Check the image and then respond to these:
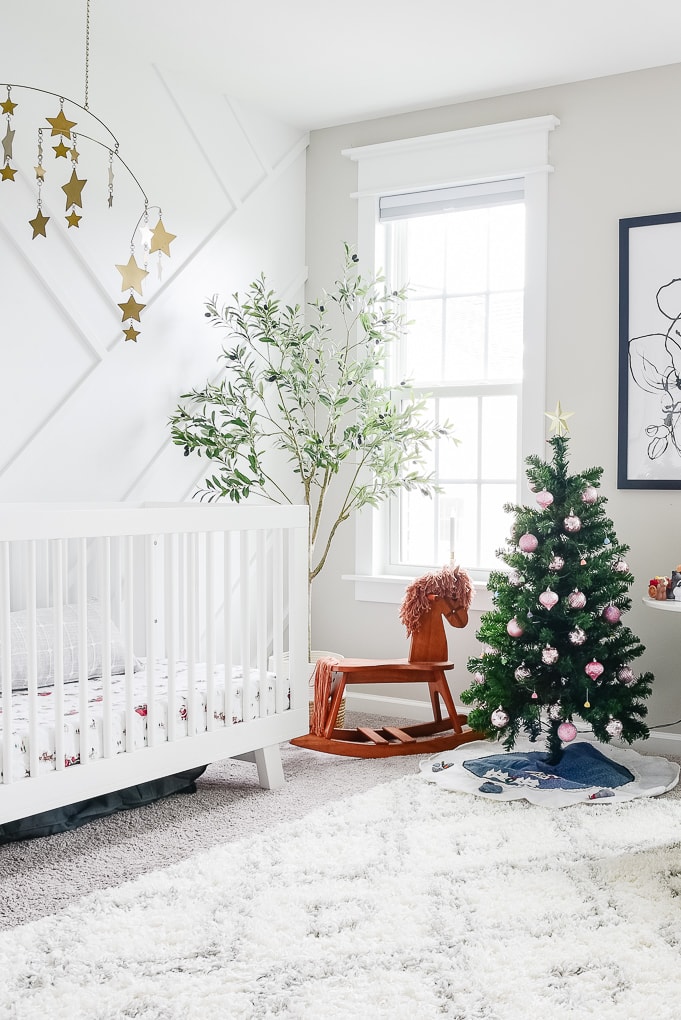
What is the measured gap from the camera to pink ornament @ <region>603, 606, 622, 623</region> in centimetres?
305

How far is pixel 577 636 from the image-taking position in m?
2.98

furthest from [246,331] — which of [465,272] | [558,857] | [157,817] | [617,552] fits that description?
[558,857]

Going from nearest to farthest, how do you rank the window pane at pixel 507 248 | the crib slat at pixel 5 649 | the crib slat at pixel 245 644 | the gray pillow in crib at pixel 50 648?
the crib slat at pixel 5 649 < the gray pillow in crib at pixel 50 648 < the crib slat at pixel 245 644 < the window pane at pixel 507 248

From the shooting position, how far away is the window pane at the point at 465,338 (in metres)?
3.90

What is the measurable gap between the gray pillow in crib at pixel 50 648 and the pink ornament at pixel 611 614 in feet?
4.72

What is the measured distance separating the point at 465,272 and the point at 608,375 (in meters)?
0.75

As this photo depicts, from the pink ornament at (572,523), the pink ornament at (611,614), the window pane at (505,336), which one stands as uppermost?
the window pane at (505,336)

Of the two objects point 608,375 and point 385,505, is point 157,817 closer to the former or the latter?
point 385,505

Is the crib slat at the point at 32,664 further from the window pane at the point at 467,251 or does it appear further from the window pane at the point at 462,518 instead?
the window pane at the point at 467,251

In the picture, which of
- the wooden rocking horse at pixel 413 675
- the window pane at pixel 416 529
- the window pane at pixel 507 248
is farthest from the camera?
the window pane at pixel 416 529

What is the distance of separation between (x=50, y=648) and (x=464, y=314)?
2.12 metres

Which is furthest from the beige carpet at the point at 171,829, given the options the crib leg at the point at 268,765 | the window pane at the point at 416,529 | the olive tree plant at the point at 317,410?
the window pane at the point at 416,529

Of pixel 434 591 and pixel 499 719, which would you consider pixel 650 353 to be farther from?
pixel 499 719

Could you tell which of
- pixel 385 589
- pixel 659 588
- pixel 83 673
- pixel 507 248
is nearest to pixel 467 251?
pixel 507 248
